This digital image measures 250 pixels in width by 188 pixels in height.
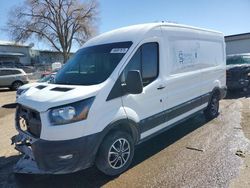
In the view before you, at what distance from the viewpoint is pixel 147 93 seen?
443 cm

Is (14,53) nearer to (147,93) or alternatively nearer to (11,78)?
(11,78)

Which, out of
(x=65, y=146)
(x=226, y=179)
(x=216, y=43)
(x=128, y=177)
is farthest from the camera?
(x=216, y=43)

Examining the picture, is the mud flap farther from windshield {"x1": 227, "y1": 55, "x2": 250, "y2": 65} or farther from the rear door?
windshield {"x1": 227, "y1": 55, "x2": 250, "y2": 65}

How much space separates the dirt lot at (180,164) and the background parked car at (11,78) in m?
13.2

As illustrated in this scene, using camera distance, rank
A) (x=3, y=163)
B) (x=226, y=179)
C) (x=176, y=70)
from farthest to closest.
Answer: (x=176, y=70), (x=3, y=163), (x=226, y=179)

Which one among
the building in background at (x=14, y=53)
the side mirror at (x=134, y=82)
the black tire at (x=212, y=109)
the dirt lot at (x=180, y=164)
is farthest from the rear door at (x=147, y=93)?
the building in background at (x=14, y=53)

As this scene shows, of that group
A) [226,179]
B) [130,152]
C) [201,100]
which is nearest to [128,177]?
[130,152]

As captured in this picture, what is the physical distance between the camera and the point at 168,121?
513 cm

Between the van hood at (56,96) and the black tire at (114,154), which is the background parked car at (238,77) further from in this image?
the van hood at (56,96)

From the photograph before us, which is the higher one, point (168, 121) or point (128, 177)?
point (168, 121)

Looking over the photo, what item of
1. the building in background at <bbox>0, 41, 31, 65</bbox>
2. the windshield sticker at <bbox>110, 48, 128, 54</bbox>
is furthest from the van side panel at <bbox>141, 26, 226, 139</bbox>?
the building in background at <bbox>0, 41, 31, 65</bbox>

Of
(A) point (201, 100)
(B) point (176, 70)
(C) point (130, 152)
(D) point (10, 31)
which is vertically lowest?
(C) point (130, 152)

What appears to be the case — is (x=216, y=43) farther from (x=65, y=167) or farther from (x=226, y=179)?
(x=65, y=167)

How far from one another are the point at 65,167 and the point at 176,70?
2.91 m
